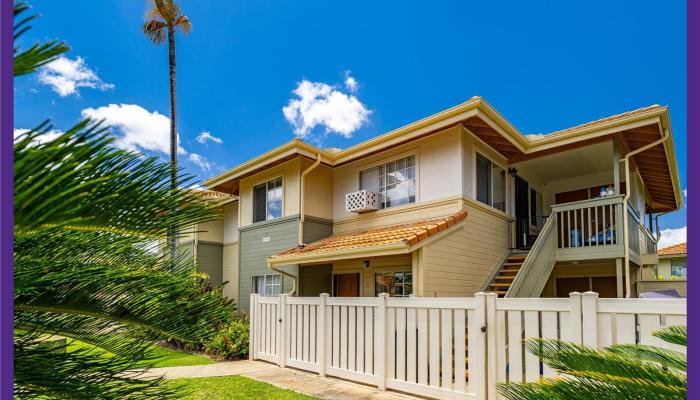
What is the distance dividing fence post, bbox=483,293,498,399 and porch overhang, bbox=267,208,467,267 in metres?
2.83

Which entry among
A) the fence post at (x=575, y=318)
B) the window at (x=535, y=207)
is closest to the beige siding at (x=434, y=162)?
the window at (x=535, y=207)

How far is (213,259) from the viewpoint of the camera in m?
18.1

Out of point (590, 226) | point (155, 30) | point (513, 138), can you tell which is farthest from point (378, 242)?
point (155, 30)

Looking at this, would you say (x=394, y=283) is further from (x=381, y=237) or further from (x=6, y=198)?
(x=6, y=198)

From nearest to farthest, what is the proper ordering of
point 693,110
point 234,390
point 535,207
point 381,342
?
point 693,110
point 381,342
point 234,390
point 535,207

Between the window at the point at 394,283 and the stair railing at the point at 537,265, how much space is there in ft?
8.83

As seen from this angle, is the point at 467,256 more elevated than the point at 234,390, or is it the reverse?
the point at 467,256

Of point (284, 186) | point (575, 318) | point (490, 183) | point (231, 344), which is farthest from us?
point (284, 186)

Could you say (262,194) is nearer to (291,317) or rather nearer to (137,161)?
(291,317)

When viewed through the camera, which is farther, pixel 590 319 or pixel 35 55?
pixel 590 319

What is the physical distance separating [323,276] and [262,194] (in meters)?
3.61

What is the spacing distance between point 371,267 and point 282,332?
3.25m

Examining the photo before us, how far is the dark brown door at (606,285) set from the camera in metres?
11.8

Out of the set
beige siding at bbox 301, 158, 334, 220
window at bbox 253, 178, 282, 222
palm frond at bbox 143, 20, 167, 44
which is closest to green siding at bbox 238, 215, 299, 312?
window at bbox 253, 178, 282, 222
